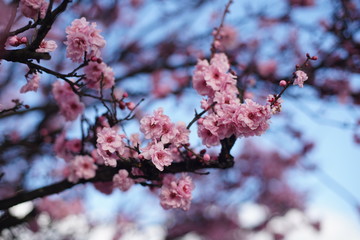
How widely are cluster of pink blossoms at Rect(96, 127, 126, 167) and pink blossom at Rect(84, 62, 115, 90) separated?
732mm

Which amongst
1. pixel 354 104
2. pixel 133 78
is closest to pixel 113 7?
pixel 133 78

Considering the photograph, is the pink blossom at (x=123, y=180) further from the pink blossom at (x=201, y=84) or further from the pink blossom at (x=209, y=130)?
the pink blossom at (x=201, y=84)

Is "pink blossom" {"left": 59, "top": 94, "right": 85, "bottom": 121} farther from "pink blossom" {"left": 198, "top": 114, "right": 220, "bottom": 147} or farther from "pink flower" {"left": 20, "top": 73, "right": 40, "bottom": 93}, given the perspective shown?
"pink blossom" {"left": 198, "top": 114, "right": 220, "bottom": 147}

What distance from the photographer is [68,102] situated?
3801 mm

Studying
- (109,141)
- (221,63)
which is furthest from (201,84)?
(109,141)

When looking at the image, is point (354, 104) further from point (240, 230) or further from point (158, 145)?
point (240, 230)

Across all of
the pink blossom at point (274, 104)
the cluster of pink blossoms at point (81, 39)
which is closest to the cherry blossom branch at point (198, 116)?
the pink blossom at point (274, 104)


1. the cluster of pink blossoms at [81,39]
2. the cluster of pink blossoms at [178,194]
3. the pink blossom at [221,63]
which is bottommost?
the cluster of pink blossoms at [178,194]

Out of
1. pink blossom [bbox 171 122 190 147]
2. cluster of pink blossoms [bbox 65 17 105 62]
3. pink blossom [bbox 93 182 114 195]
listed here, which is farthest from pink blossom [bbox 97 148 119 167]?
pink blossom [bbox 93 182 114 195]

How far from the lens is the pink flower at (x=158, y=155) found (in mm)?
2611

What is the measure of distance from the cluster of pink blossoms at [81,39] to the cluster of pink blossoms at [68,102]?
95 cm

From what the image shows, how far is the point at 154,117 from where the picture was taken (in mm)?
2703

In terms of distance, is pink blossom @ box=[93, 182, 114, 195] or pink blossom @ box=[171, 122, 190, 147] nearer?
pink blossom @ box=[171, 122, 190, 147]

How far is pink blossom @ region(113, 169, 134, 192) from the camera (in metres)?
3.15
